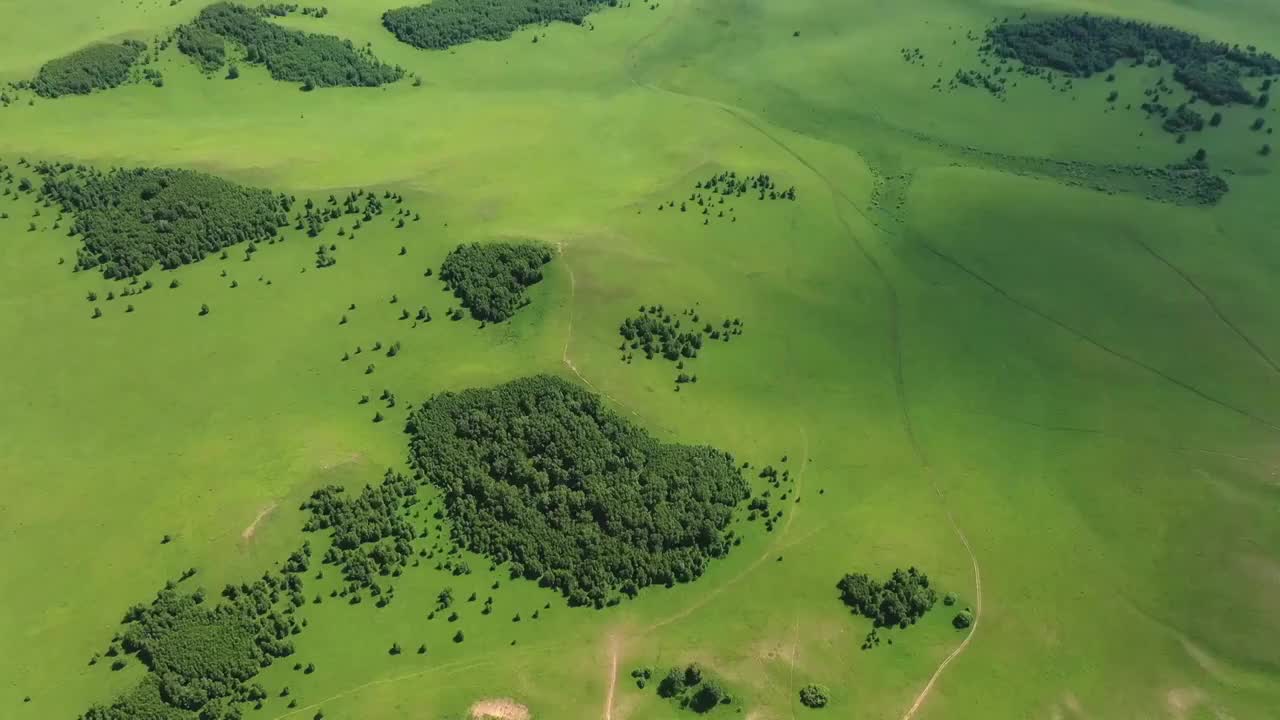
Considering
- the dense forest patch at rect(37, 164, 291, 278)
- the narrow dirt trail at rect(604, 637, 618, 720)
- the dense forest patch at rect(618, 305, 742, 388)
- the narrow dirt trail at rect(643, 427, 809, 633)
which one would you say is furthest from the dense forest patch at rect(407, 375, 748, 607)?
the dense forest patch at rect(37, 164, 291, 278)

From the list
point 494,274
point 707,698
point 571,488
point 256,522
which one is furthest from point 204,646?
point 494,274

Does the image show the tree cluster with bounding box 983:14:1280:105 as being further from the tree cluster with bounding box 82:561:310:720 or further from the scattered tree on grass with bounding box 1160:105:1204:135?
the tree cluster with bounding box 82:561:310:720

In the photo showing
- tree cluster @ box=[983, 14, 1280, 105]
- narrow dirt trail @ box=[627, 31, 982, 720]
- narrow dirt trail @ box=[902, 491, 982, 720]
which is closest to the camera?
narrow dirt trail @ box=[902, 491, 982, 720]

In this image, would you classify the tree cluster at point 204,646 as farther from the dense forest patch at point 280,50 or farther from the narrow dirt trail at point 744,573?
the dense forest patch at point 280,50

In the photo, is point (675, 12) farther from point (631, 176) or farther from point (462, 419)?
point (462, 419)

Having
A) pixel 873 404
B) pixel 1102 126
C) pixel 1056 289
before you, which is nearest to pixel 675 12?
pixel 1102 126

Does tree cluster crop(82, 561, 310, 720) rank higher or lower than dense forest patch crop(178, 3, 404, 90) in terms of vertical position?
lower

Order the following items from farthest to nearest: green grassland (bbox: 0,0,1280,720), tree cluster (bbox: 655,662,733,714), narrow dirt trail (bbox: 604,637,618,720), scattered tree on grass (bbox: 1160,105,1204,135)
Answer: scattered tree on grass (bbox: 1160,105,1204,135), green grassland (bbox: 0,0,1280,720), tree cluster (bbox: 655,662,733,714), narrow dirt trail (bbox: 604,637,618,720)
